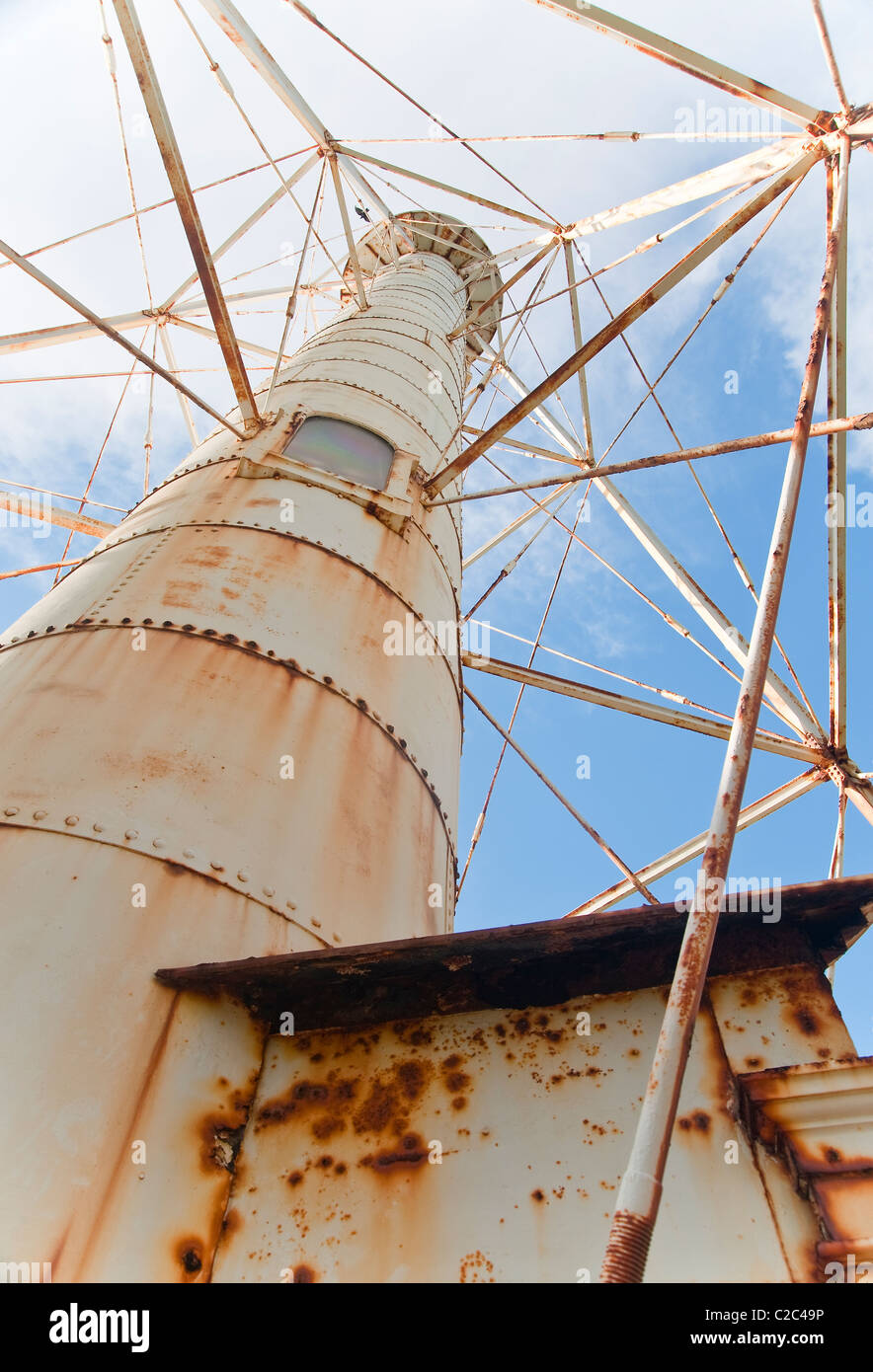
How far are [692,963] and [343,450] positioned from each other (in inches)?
234

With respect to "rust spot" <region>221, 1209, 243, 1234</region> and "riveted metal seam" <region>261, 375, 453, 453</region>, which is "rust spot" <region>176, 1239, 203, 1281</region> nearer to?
"rust spot" <region>221, 1209, 243, 1234</region>

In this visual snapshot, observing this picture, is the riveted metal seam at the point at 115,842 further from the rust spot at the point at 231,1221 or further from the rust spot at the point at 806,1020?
the rust spot at the point at 806,1020

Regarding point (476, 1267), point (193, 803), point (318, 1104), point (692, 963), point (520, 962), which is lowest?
point (476, 1267)

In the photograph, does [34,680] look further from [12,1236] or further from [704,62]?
[704,62]

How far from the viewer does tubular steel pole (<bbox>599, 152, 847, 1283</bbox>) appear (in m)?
1.88

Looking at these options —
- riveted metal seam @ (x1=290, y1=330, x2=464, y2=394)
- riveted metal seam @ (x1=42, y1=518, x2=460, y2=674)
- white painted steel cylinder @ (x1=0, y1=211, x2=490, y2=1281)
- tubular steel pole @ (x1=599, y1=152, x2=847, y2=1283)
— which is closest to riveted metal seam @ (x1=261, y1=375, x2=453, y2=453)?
riveted metal seam @ (x1=290, y1=330, x2=464, y2=394)

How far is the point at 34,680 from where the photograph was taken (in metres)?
4.52

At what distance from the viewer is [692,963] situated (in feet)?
7.63

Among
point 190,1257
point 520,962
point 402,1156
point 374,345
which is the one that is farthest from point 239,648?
point 374,345

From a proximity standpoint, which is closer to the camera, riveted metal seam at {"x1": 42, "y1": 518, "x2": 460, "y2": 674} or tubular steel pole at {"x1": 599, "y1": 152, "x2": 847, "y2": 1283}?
tubular steel pole at {"x1": 599, "y1": 152, "x2": 847, "y2": 1283}

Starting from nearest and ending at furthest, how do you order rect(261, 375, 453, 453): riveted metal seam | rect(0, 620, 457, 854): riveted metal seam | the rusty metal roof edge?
the rusty metal roof edge, rect(0, 620, 457, 854): riveted metal seam, rect(261, 375, 453, 453): riveted metal seam

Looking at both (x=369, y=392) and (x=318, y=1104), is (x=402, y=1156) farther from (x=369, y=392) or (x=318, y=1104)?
(x=369, y=392)

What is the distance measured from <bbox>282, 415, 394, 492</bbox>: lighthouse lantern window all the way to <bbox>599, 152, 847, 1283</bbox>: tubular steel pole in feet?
13.5
